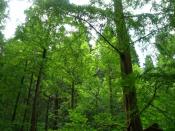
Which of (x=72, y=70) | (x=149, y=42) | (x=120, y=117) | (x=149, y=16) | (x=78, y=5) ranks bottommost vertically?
(x=120, y=117)

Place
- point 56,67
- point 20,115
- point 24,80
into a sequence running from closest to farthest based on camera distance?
1. point 56,67
2. point 24,80
3. point 20,115

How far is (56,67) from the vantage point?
19984mm

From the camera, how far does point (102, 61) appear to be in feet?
67.1

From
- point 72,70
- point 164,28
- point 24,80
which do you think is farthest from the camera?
point 24,80

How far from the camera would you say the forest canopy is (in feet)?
23.3

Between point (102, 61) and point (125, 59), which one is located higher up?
point (102, 61)

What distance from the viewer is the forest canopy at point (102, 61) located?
7102 millimetres

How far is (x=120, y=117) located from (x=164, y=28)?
5868mm

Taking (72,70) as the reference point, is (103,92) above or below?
below

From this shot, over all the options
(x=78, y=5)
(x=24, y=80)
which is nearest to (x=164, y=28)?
(x=78, y=5)

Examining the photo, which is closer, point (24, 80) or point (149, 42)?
point (149, 42)

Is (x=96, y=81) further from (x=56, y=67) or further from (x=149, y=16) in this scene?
(x=149, y=16)

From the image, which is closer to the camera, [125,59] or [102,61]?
[125,59]

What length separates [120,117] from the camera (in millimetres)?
12156
